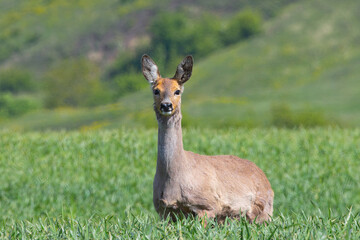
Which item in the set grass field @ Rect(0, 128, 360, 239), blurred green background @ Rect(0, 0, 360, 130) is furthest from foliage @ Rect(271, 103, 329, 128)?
grass field @ Rect(0, 128, 360, 239)

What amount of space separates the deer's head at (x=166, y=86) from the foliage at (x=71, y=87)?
492 feet

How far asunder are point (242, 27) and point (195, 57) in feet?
49.5

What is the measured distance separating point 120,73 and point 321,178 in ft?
513

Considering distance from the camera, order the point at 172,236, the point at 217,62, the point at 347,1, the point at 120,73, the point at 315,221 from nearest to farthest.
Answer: the point at 172,236 → the point at 315,221 → the point at 217,62 → the point at 347,1 → the point at 120,73

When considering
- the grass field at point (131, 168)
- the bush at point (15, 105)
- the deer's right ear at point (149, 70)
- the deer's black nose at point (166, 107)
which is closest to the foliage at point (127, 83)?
the bush at point (15, 105)

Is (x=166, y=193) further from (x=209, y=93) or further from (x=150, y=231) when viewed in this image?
(x=209, y=93)

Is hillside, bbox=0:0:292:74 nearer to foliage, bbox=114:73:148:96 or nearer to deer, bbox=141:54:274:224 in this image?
foliage, bbox=114:73:148:96

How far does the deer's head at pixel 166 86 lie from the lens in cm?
717

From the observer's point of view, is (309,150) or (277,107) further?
(277,107)

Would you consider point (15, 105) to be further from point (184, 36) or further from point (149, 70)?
point (149, 70)

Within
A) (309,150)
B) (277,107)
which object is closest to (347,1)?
(277,107)

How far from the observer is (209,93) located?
12025 cm

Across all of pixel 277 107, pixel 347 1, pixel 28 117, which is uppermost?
pixel 347 1

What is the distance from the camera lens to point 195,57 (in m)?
168
